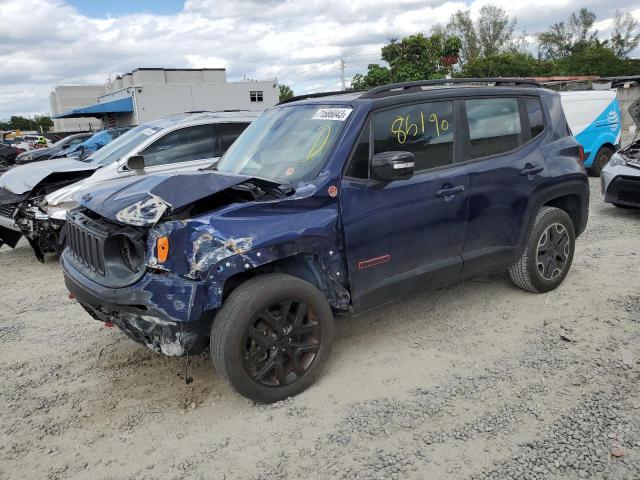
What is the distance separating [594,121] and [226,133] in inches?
313

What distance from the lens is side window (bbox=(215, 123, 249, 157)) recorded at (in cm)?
749

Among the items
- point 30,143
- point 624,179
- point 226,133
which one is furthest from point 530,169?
point 30,143

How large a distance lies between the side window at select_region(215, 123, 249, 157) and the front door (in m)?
4.19

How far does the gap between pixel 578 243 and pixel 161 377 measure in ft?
17.3

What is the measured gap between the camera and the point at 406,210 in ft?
11.9

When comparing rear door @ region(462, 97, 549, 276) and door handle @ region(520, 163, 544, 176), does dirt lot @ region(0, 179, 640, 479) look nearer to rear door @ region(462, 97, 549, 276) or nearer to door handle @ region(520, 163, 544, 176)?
rear door @ region(462, 97, 549, 276)

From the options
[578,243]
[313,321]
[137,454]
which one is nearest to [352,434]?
[313,321]

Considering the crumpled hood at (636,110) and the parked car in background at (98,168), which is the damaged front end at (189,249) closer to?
the parked car in background at (98,168)

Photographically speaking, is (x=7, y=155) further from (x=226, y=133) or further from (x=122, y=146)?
(x=226, y=133)

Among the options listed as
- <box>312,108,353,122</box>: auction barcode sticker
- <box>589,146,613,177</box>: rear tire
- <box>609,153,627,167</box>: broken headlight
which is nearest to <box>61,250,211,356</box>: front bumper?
<box>312,108,353,122</box>: auction barcode sticker

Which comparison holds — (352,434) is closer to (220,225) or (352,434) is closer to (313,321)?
(313,321)

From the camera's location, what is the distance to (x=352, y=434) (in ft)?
9.64

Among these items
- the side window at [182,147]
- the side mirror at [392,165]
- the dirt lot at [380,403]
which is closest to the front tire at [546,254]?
the dirt lot at [380,403]

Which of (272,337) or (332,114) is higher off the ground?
(332,114)
